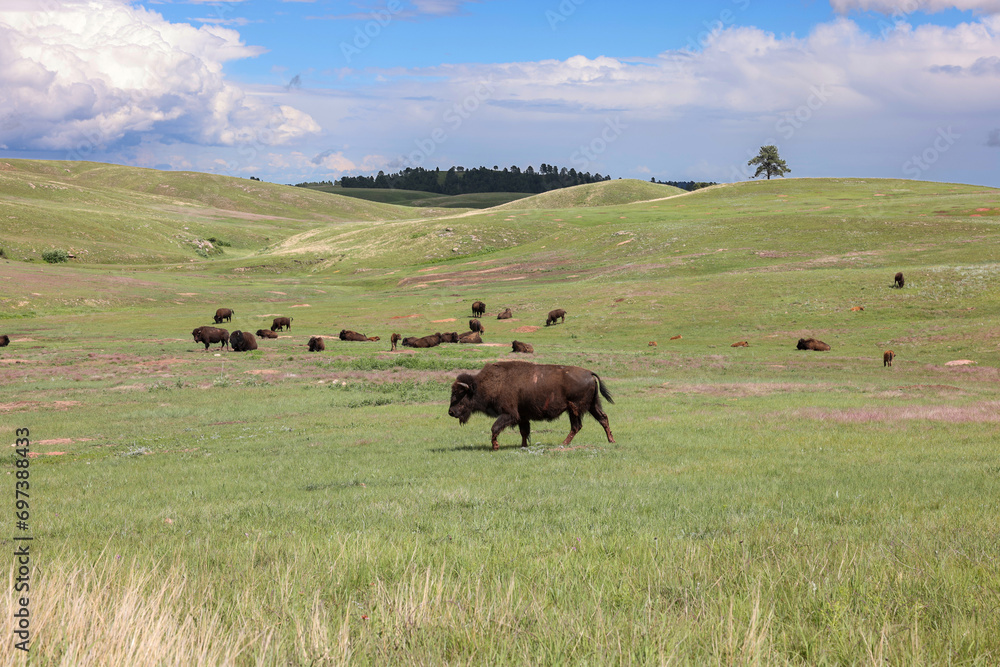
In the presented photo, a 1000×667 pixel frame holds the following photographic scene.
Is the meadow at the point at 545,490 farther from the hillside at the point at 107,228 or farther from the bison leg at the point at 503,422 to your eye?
the hillside at the point at 107,228

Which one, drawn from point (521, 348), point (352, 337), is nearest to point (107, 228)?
point (352, 337)

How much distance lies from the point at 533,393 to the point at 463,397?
6.80 feet

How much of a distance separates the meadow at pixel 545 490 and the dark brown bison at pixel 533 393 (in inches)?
39.0

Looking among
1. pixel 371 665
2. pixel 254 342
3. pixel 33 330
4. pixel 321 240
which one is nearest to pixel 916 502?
pixel 371 665

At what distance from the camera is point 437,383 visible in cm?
3353

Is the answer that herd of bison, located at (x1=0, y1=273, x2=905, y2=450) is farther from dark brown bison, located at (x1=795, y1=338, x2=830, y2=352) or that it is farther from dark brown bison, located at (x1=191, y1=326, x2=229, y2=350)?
dark brown bison, located at (x1=191, y1=326, x2=229, y2=350)

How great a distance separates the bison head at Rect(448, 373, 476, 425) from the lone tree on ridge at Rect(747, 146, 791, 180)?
611ft

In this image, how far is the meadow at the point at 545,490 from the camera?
3.92 meters

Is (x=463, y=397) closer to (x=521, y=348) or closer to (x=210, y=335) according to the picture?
(x=521, y=348)

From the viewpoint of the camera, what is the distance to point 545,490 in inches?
448

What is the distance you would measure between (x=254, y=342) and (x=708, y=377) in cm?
3190

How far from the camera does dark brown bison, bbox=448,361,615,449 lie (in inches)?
679

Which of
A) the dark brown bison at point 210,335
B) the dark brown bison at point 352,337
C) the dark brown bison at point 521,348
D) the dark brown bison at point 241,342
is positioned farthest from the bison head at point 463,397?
the dark brown bison at point 352,337

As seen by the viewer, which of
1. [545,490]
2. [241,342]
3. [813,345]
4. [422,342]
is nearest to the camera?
[545,490]
